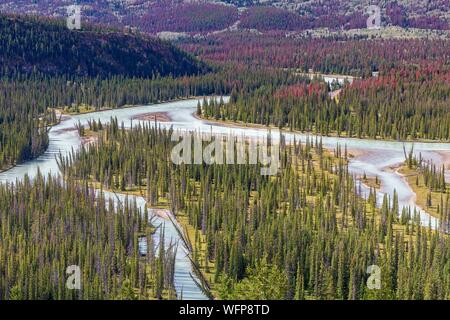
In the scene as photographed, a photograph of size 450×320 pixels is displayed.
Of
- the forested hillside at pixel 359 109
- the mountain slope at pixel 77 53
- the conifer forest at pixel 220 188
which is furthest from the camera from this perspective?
the mountain slope at pixel 77 53

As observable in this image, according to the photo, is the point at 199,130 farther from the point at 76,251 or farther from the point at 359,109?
the point at 76,251

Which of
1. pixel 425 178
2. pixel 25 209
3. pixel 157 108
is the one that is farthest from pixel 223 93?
pixel 25 209

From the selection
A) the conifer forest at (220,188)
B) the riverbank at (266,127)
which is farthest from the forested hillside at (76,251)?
the riverbank at (266,127)

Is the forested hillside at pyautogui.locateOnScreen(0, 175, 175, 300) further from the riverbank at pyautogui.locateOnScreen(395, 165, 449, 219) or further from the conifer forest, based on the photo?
the riverbank at pyautogui.locateOnScreen(395, 165, 449, 219)

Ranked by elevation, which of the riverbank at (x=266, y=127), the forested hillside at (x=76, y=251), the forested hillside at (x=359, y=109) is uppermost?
the forested hillside at (x=76, y=251)

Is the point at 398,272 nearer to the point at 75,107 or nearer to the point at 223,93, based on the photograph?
the point at 75,107

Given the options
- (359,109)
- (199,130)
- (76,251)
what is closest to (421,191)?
(76,251)

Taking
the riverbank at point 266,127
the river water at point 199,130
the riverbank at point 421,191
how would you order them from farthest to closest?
the riverbank at point 266,127
the riverbank at point 421,191
the river water at point 199,130

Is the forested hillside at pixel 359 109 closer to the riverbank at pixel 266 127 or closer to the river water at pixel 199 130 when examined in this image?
the riverbank at pixel 266 127
